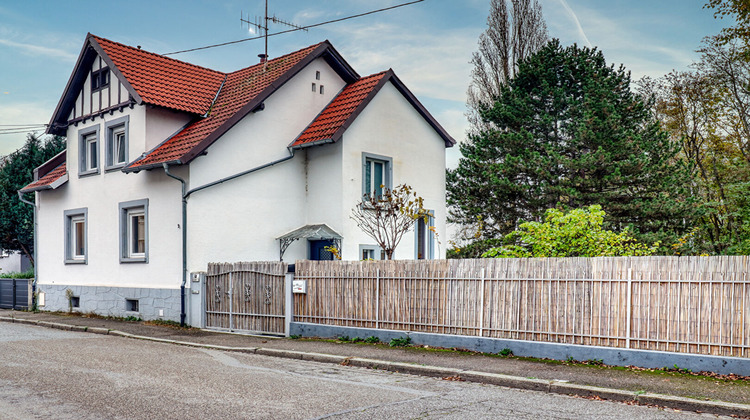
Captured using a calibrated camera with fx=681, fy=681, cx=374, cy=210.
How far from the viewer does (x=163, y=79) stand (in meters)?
20.4

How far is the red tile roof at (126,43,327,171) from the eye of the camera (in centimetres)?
1759

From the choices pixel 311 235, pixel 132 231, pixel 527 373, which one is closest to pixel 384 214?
pixel 311 235

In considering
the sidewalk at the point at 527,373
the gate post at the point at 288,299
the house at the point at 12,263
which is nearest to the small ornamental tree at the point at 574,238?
the sidewalk at the point at 527,373

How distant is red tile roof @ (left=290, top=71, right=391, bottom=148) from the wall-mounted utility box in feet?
17.3

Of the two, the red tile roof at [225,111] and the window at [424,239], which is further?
the window at [424,239]

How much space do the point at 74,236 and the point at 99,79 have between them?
17.3 feet

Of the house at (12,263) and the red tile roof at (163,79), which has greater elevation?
the red tile roof at (163,79)

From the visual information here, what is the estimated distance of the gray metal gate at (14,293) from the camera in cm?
2350

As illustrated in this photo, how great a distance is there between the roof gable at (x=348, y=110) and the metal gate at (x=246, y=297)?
475cm

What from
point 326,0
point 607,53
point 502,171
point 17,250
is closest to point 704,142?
point 607,53

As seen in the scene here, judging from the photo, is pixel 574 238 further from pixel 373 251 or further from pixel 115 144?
pixel 115 144

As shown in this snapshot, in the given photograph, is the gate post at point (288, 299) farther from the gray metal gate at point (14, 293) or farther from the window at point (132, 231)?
the gray metal gate at point (14, 293)

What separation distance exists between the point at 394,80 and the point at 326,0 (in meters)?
3.19

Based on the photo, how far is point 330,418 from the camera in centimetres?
720
